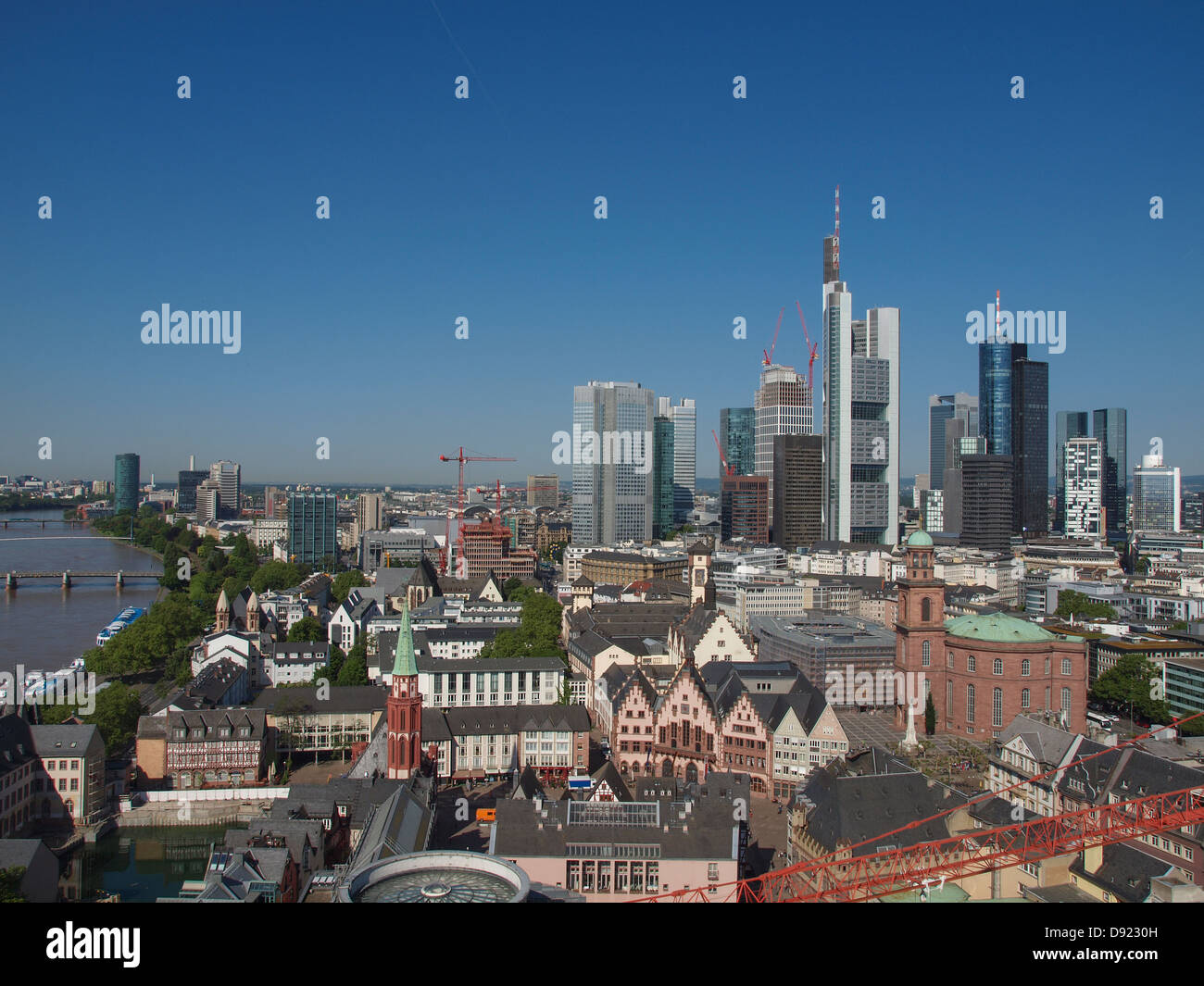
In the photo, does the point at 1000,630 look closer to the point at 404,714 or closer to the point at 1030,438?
the point at 404,714

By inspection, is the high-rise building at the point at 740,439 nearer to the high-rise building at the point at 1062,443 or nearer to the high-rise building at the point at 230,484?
the high-rise building at the point at 1062,443

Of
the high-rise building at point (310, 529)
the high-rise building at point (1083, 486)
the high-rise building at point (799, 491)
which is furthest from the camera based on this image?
the high-rise building at point (1083, 486)

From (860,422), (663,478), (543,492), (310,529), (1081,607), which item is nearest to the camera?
(1081,607)

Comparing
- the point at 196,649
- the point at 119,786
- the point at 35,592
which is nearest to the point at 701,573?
the point at 196,649

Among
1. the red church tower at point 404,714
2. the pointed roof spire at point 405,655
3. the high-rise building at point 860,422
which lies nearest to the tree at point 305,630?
the red church tower at point 404,714

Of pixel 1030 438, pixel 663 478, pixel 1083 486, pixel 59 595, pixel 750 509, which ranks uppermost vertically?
pixel 1030 438

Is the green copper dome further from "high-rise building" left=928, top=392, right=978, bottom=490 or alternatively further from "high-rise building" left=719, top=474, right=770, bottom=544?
"high-rise building" left=928, top=392, right=978, bottom=490

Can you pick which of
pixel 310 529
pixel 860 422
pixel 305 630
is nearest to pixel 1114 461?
pixel 860 422
